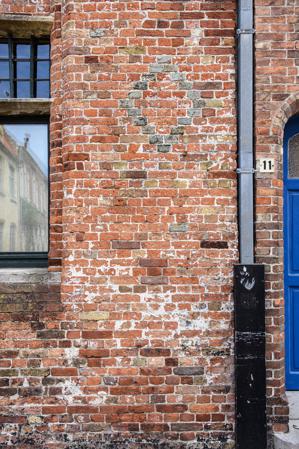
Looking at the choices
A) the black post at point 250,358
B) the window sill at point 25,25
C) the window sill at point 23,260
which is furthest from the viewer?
the window sill at point 23,260

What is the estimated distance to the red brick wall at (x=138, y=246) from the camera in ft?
12.6

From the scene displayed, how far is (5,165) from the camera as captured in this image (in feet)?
14.0

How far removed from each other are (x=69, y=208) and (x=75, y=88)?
1.13 metres

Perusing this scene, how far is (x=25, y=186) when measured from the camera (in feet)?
14.0

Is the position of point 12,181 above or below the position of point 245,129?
below

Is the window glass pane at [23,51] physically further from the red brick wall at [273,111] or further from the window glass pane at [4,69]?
the red brick wall at [273,111]

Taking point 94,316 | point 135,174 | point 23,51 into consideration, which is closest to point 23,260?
point 94,316

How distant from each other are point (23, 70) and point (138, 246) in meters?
2.12

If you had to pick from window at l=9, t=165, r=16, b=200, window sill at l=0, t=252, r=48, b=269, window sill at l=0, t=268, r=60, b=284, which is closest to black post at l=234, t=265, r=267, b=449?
window sill at l=0, t=268, r=60, b=284

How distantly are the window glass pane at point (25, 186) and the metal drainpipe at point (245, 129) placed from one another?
1931 mm

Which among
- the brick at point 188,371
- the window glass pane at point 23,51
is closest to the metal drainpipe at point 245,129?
the brick at point 188,371

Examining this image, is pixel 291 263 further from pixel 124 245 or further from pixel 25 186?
pixel 25 186

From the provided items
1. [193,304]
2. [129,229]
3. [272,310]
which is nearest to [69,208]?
[129,229]

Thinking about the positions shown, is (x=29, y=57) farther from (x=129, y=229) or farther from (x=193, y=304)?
(x=193, y=304)
